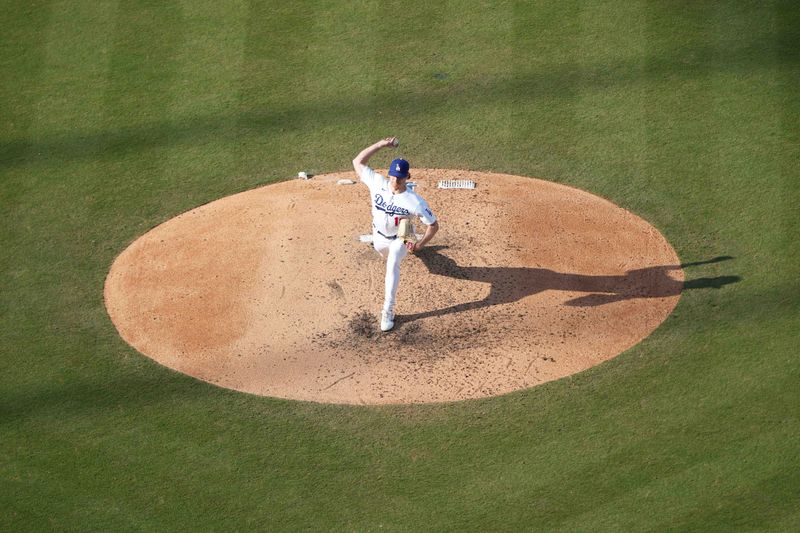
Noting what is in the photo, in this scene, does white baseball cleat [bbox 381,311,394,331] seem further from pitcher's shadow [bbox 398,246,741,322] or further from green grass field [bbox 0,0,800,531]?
green grass field [bbox 0,0,800,531]

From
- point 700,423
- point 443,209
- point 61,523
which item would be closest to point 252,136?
point 443,209

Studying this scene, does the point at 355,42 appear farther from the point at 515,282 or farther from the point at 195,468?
the point at 195,468

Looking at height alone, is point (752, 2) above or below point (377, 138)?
above

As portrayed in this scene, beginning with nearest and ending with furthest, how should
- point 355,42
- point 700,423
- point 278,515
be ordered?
1. point 278,515
2. point 700,423
3. point 355,42

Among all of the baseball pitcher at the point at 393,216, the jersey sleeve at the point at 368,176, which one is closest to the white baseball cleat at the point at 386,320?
the baseball pitcher at the point at 393,216

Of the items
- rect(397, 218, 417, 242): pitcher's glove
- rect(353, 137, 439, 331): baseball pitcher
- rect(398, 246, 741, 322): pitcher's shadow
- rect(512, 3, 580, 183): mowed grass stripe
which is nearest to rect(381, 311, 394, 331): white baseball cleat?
rect(353, 137, 439, 331): baseball pitcher

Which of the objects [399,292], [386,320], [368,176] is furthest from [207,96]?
[386,320]

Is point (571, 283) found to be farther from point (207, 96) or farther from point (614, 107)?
point (207, 96)
